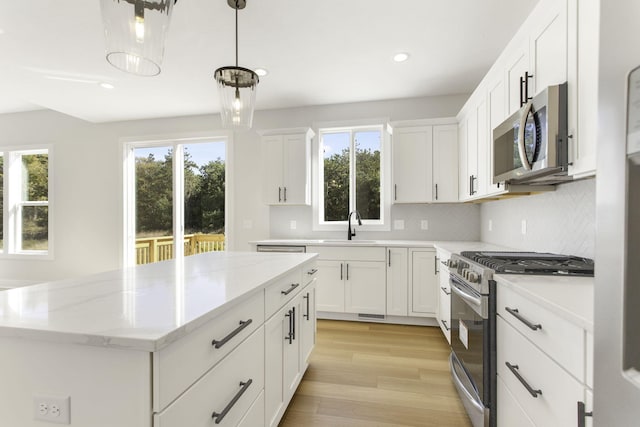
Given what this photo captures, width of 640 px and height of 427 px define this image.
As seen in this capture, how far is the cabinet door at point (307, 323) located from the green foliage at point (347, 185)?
2056mm

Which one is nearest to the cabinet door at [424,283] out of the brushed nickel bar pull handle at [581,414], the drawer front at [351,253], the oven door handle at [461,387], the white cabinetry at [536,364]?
the drawer front at [351,253]

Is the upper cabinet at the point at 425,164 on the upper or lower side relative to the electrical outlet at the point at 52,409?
upper

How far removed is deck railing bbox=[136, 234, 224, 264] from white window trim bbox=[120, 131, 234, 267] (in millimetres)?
108

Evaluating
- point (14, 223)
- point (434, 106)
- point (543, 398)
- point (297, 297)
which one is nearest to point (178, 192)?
point (14, 223)

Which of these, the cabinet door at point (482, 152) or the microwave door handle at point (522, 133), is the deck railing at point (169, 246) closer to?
the cabinet door at point (482, 152)

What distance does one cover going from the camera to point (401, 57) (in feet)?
9.79

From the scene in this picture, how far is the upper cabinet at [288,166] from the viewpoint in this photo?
402 centimetres

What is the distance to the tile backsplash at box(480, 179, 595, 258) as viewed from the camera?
6.20ft

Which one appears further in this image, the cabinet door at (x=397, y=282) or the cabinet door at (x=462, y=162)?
the cabinet door at (x=397, y=282)

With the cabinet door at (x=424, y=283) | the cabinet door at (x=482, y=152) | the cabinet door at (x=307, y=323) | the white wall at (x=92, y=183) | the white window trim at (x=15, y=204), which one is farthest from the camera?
the white window trim at (x=15, y=204)

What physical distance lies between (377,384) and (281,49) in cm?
295

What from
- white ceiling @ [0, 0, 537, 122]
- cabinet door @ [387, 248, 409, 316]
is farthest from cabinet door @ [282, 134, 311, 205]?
cabinet door @ [387, 248, 409, 316]

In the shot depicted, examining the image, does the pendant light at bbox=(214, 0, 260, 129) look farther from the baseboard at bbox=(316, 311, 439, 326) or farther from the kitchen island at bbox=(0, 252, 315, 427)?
the baseboard at bbox=(316, 311, 439, 326)

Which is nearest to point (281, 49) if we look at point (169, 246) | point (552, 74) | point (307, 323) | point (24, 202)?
point (552, 74)
